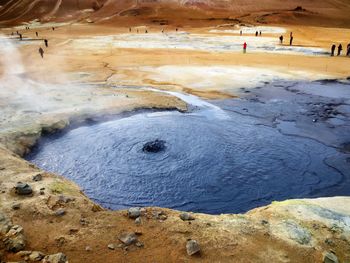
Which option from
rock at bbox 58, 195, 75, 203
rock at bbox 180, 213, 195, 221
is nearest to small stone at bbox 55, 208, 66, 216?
rock at bbox 58, 195, 75, 203

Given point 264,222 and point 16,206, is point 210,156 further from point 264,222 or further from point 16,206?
point 16,206

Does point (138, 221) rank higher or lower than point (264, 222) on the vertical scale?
higher

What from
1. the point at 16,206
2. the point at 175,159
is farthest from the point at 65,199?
the point at 175,159

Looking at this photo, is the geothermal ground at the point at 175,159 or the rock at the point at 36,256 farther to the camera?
the geothermal ground at the point at 175,159

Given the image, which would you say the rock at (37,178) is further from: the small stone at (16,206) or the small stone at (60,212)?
the small stone at (60,212)

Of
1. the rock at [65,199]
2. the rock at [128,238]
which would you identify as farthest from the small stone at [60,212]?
the rock at [128,238]

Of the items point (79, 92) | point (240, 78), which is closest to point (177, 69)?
point (240, 78)
